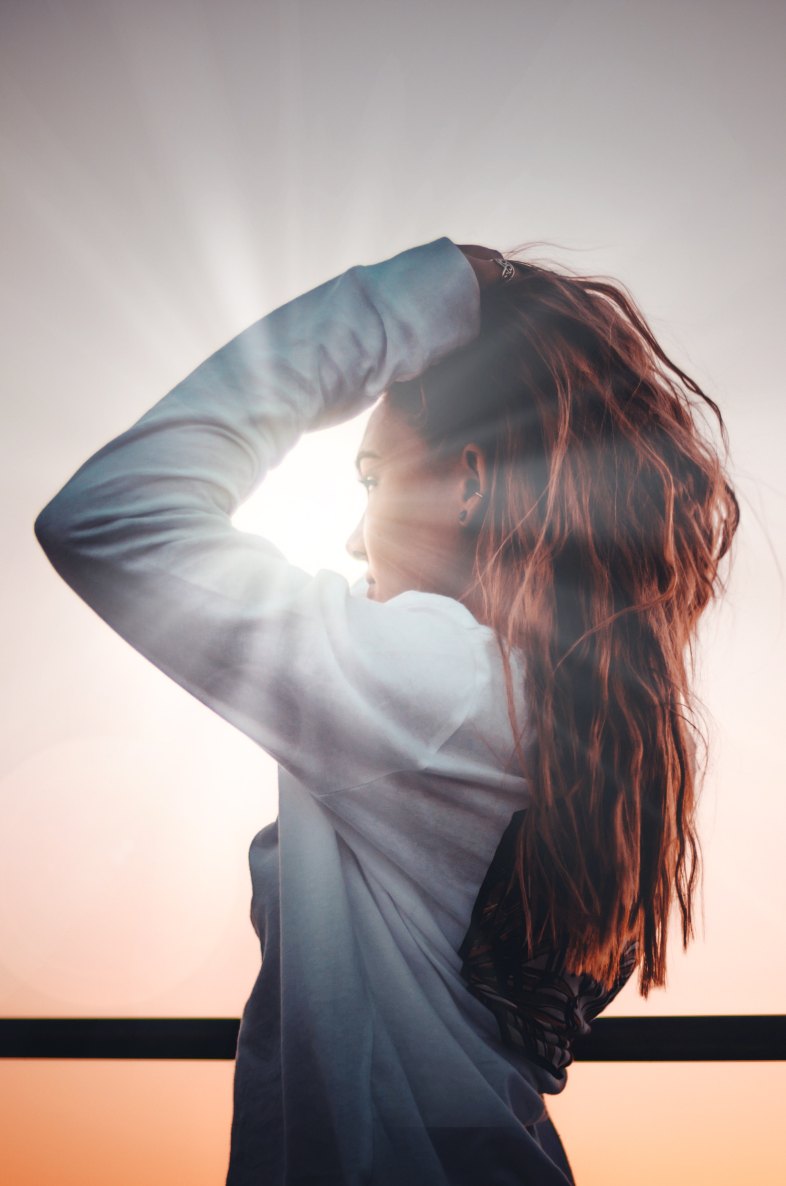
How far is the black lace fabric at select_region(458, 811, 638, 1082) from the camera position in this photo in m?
0.49

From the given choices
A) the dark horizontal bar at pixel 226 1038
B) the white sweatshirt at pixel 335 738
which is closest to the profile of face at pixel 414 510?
the white sweatshirt at pixel 335 738

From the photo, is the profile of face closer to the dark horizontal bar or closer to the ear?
the ear

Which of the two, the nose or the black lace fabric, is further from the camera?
the nose

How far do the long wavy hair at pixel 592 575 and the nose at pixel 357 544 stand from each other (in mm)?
152

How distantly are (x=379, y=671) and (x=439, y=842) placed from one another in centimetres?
18

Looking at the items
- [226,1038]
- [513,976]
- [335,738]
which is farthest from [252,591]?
[226,1038]

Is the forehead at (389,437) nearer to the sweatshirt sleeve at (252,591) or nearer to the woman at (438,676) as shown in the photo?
the woman at (438,676)

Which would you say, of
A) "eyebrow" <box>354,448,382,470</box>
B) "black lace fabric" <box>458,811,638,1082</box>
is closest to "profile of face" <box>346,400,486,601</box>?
"eyebrow" <box>354,448,382,470</box>

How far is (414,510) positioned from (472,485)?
8 cm

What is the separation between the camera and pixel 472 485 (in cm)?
63

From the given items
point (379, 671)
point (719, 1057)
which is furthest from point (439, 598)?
point (719, 1057)

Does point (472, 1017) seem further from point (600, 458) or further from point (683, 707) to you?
point (600, 458)

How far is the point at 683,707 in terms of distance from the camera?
649 mm

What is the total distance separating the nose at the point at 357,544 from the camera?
0.73 meters
